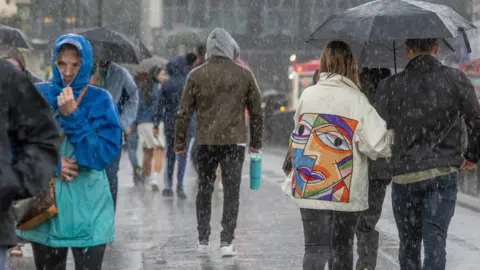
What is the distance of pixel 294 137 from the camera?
6.48 metres

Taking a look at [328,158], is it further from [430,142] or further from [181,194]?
[181,194]

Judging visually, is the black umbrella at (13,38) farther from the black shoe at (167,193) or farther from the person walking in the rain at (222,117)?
the black shoe at (167,193)

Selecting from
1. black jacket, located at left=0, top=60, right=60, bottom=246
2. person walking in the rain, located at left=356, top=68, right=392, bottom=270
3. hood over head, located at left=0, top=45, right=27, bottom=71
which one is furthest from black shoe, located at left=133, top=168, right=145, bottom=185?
black jacket, located at left=0, top=60, right=60, bottom=246

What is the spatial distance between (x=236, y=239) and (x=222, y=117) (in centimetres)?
155

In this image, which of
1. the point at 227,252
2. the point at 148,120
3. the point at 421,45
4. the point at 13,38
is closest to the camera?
the point at 421,45

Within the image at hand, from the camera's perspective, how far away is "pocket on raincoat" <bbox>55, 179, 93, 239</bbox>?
5.52 m

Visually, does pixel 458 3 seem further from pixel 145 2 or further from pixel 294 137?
pixel 294 137

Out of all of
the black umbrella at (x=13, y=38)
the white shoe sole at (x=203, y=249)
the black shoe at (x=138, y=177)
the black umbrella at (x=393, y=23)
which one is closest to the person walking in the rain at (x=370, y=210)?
the black umbrella at (x=393, y=23)

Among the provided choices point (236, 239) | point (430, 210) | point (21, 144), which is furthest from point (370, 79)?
point (21, 144)

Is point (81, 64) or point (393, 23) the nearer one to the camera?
point (81, 64)

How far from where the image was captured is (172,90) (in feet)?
46.2

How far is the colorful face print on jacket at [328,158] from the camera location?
6332 mm

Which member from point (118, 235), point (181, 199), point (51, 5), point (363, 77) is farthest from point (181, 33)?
point (363, 77)

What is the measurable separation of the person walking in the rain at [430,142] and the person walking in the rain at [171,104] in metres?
7.65
